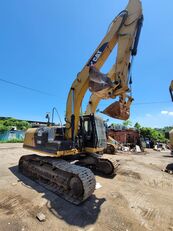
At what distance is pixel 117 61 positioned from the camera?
193 inches

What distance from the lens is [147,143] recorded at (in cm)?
2408

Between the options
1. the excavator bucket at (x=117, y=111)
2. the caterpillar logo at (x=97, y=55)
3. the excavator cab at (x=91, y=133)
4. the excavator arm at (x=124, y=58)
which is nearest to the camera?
the excavator arm at (x=124, y=58)

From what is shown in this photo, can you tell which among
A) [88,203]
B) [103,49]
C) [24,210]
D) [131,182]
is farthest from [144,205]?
[103,49]

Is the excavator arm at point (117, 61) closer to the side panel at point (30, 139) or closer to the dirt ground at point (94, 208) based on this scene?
the side panel at point (30, 139)

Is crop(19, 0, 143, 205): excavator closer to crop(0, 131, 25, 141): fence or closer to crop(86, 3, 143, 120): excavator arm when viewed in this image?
crop(86, 3, 143, 120): excavator arm

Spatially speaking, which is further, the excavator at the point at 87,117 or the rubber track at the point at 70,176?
the excavator at the point at 87,117

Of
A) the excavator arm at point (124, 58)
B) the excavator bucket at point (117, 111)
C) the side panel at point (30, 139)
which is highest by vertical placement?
the excavator arm at point (124, 58)

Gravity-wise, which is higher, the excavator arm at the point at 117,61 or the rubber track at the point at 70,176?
the excavator arm at the point at 117,61

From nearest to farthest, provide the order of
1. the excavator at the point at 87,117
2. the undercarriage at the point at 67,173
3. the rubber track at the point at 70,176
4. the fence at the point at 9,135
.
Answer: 1. the rubber track at the point at 70,176
2. the undercarriage at the point at 67,173
3. the excavator at the point at 87,117
4. the fence at the point at 9,135

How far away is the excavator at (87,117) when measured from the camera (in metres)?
4.16

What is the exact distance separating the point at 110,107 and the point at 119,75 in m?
1.10

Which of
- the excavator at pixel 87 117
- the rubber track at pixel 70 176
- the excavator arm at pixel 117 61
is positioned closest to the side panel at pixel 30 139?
the excavator at pixel 87 117

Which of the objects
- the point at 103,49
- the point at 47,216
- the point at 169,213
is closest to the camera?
the point at 47,216

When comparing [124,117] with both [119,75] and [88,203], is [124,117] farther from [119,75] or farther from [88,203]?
[88,203]
